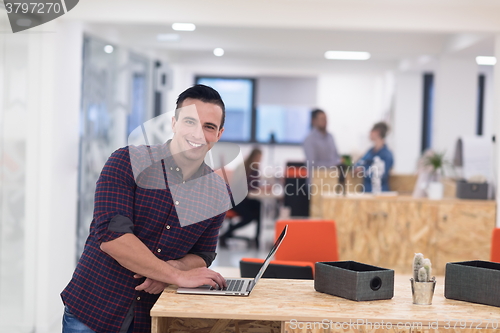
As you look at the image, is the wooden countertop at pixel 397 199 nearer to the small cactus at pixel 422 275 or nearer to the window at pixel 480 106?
the small cactus at pixel 422 275

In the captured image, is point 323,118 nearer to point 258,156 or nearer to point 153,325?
point 258,156

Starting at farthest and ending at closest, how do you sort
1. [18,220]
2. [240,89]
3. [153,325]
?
[240,89], [18,220], [153,325]

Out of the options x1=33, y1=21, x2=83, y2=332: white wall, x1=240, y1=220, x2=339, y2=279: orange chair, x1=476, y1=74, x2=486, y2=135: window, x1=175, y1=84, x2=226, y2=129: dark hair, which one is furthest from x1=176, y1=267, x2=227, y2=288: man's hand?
x1=476, y1=74, x2=486, y2=135: window

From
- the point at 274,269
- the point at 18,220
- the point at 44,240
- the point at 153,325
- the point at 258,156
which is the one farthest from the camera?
the point at 258,156

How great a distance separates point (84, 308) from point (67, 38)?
311 cm

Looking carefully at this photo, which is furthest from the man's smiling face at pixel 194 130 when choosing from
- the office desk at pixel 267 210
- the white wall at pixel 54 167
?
the office desk at pixel 267 210

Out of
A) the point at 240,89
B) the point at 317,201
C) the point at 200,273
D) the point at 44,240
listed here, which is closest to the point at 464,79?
the point at 317,201

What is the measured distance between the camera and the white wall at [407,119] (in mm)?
10242

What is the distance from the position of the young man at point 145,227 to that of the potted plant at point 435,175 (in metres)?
3.90

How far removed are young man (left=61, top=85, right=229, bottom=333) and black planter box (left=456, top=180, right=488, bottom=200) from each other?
392 cm

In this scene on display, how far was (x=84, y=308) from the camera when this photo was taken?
2.03 metres

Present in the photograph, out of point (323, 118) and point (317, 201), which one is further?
point (323, 118)

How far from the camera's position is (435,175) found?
19.7 feet

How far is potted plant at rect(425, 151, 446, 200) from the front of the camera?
5594 mm
